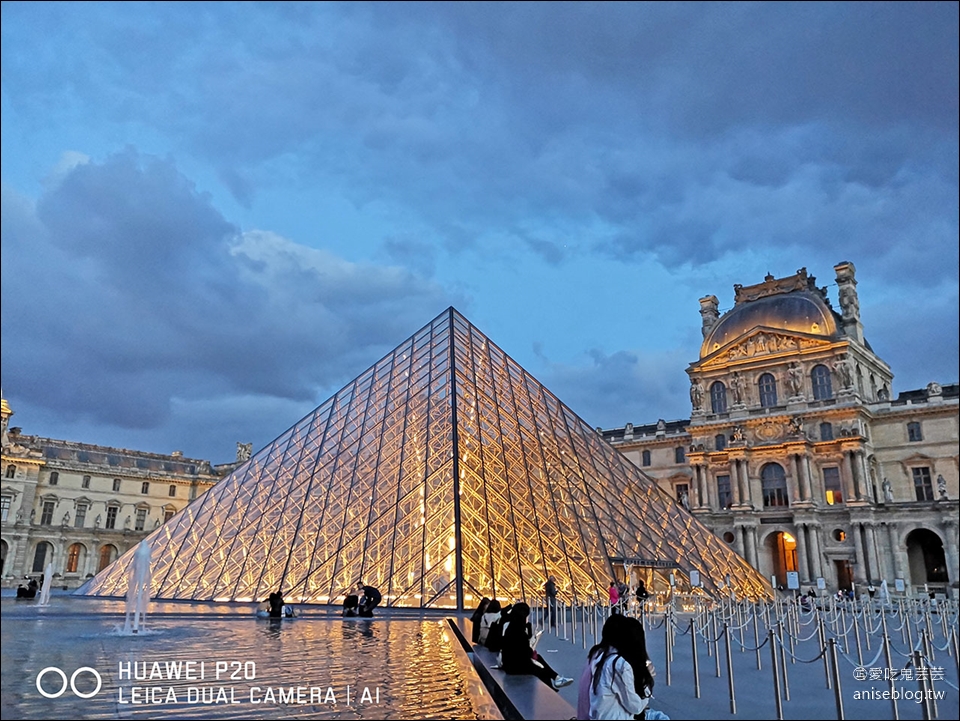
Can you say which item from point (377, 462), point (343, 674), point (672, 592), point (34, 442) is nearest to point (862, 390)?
point (672, 592)

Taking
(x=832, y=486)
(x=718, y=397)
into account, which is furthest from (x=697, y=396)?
(x=832, y=486)

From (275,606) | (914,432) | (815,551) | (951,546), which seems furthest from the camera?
(914,432)

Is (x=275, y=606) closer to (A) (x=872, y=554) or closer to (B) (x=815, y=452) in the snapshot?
(A) (x=872, y=554)

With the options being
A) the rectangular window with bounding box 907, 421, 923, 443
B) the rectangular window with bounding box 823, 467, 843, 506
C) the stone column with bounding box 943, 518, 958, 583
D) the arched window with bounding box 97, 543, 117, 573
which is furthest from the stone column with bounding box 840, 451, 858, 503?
the arched window with bounding box 97, 543, 117, 573

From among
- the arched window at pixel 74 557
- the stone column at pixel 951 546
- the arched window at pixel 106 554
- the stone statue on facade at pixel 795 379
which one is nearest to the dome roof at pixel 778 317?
the stone statue on facade at pixel 795 379

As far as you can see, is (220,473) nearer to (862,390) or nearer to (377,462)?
(377,462)

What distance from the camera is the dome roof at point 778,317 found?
4222 cm

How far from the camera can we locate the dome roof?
42.2 metres

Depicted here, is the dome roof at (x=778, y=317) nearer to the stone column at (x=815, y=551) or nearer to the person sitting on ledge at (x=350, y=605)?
the stone column at (x=815, y=551)

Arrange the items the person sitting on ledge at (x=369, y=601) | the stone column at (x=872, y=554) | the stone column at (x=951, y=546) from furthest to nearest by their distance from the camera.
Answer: the stone column at (x=872, y=554), the stone column at (x=951, y=546), the person sitting on ledge at (x=369, y=601)

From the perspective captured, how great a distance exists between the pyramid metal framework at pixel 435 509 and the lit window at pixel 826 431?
70.1ft

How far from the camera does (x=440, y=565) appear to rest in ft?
49.5

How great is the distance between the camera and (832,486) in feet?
131

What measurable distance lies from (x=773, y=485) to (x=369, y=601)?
112ft
